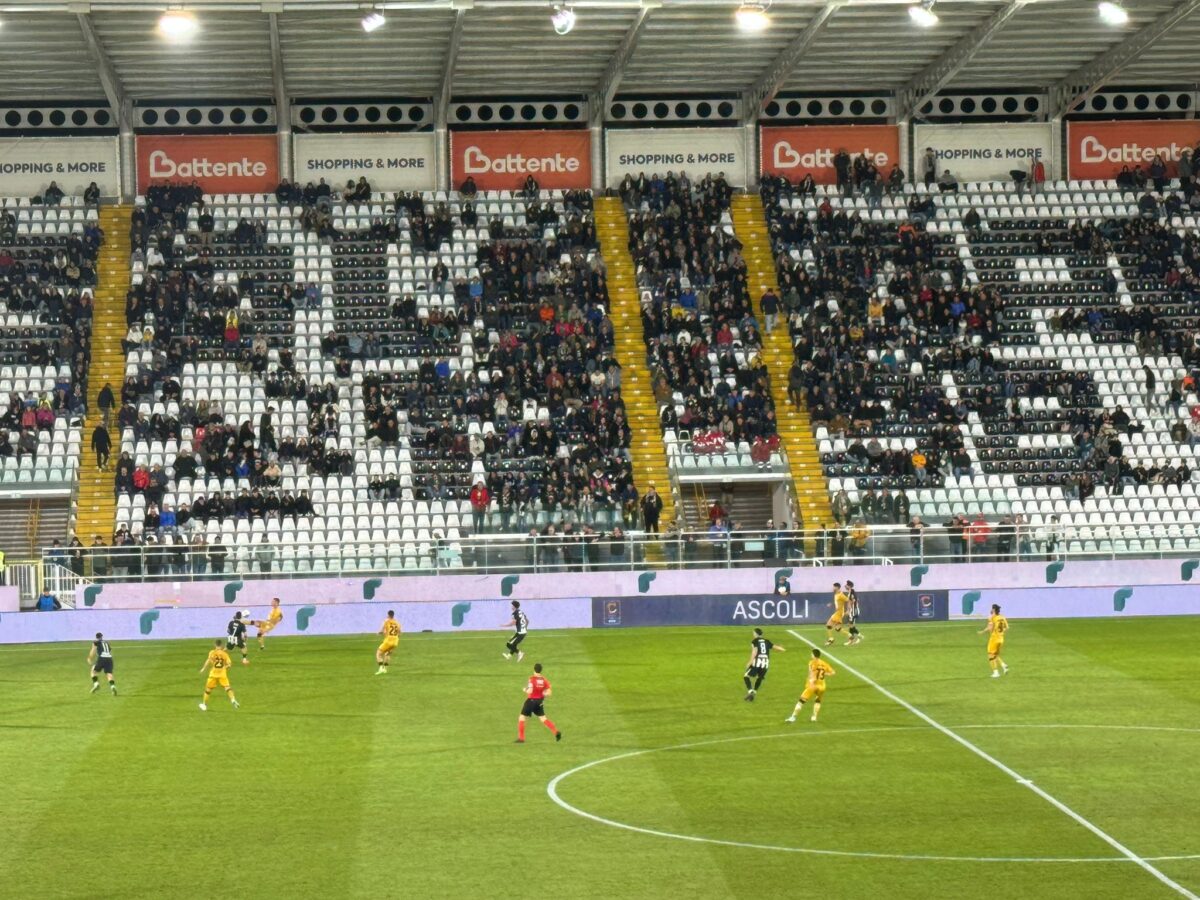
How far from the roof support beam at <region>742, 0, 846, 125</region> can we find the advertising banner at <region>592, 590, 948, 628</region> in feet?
52.8

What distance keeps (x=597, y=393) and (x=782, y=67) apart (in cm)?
1240

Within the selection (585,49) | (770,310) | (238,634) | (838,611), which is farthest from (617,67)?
(238,634)

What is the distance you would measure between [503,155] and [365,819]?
40546 millimetres

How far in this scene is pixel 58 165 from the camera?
5791cm

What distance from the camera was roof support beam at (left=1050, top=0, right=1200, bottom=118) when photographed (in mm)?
52812

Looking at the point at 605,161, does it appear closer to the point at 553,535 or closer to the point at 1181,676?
the point at 553,535

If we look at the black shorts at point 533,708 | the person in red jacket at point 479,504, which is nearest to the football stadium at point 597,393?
the person in red jacket at point 479,504

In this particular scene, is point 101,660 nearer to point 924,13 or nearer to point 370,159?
point 924,13

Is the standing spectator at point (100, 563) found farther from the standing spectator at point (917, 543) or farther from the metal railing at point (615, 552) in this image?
the standing spectator at point (917, 543)

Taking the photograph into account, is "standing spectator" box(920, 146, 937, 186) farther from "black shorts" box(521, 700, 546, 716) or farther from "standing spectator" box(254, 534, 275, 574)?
"black shorts" box(521, 700, 546, 716)

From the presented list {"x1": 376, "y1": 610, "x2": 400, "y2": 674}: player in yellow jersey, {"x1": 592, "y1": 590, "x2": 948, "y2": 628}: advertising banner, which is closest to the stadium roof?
{"x1": 592, "y1": 590, "x2": 948, "y2": 628}: advertising banner

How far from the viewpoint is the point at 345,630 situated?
140 ft

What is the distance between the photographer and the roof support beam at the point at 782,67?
5181 cm

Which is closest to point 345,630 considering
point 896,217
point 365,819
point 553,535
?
point 553,535
